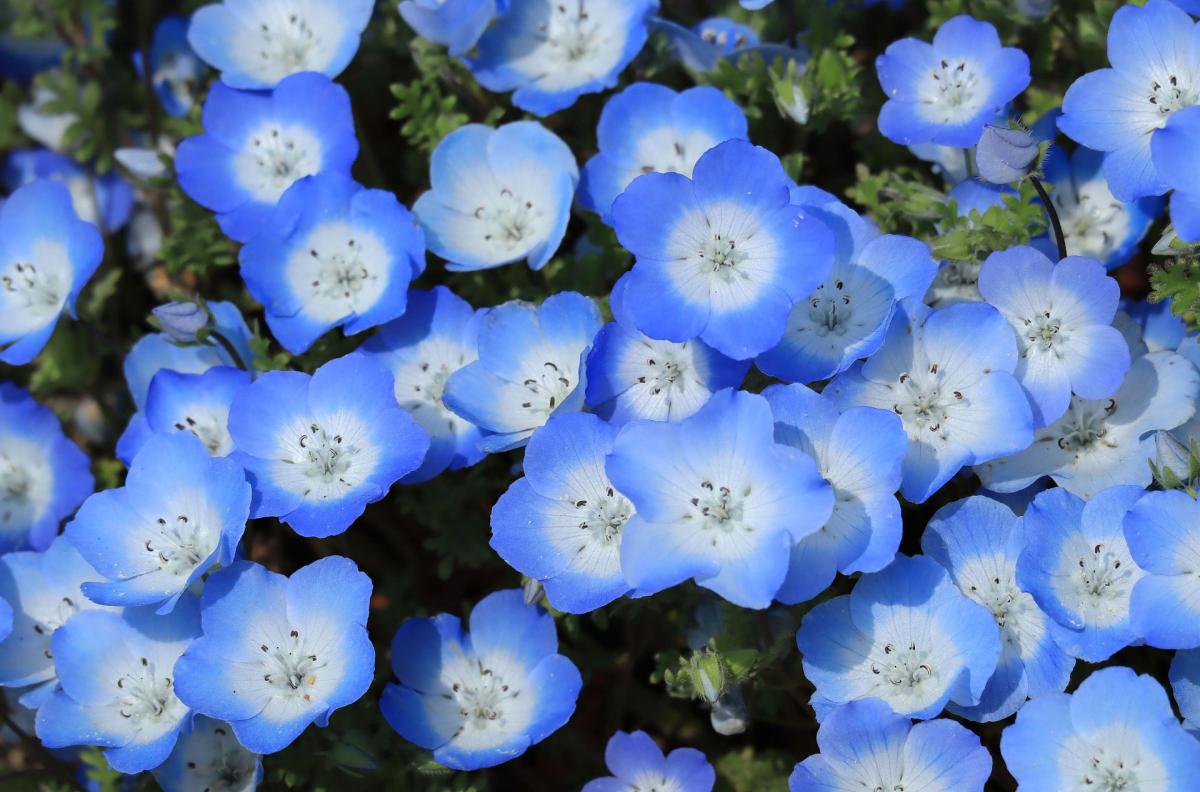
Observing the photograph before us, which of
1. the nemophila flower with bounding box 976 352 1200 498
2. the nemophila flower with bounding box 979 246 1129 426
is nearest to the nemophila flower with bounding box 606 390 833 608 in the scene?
the nemophila flower with bounding box 976 352 1200 498

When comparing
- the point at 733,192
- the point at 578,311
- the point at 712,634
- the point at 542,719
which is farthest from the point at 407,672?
the point at 733,192

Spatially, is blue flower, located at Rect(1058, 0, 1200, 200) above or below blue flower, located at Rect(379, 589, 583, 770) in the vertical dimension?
above

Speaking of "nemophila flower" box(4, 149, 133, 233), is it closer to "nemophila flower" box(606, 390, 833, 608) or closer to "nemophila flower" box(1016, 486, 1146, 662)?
"nemophila flower" box(606, 390, 833, 608)

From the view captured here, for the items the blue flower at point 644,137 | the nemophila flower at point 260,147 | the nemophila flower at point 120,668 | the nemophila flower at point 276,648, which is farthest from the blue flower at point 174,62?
the nemophila flower at point 276,648

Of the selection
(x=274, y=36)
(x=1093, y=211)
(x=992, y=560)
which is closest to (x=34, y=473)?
(x=274, y=36)

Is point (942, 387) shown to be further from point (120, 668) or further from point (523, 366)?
point (120, 668)

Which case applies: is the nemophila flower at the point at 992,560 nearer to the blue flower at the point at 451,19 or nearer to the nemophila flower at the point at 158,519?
the nemophila flower at the point at 158,519
